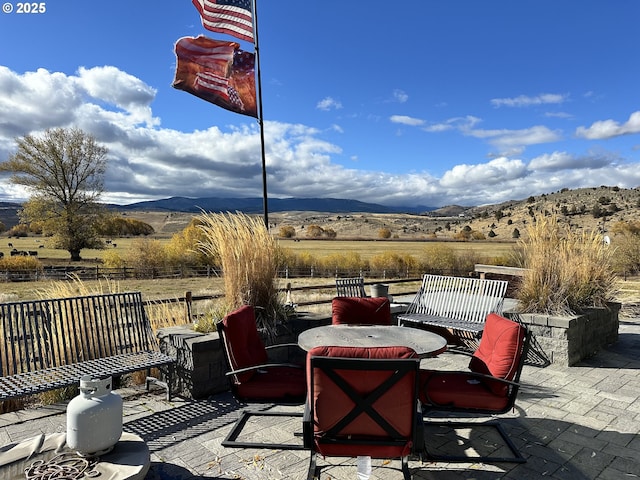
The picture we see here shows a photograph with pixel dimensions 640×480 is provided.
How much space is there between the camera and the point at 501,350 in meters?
2.76

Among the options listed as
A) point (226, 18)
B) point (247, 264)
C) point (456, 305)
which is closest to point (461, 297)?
point (456, 305)

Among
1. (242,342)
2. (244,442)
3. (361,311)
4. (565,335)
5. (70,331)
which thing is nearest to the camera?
(244,442)

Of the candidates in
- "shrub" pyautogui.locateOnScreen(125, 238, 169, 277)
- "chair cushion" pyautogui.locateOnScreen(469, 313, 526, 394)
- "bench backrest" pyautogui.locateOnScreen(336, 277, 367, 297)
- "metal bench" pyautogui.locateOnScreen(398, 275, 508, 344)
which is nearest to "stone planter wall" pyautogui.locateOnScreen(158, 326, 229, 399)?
"chair cushion" pyautogui.locateOnScreen(469, 313, 526, 394)

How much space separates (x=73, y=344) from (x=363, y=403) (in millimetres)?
3199

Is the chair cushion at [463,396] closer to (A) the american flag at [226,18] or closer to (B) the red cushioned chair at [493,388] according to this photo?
(B) the red cushioned chair at [493,388]

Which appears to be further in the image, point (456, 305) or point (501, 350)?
point (456, 305)

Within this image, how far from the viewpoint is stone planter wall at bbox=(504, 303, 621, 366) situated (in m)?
4.71

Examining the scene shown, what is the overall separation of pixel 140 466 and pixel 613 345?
620cm

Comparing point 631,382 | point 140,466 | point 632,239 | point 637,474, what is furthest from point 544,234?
point 632,239

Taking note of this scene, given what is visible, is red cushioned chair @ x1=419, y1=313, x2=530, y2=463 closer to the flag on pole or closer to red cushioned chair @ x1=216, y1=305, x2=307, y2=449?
red cushioned chair @ x1=216, y1=305, x2=307, y2=449

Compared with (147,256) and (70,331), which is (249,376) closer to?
(70,331)

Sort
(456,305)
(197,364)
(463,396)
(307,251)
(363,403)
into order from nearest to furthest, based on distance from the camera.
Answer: (363,403) → (463,396) → (197,364) → (456,305) → (307,251)

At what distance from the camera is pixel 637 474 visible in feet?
8.24

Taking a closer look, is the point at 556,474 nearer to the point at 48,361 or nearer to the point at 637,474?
the point at 637,474
